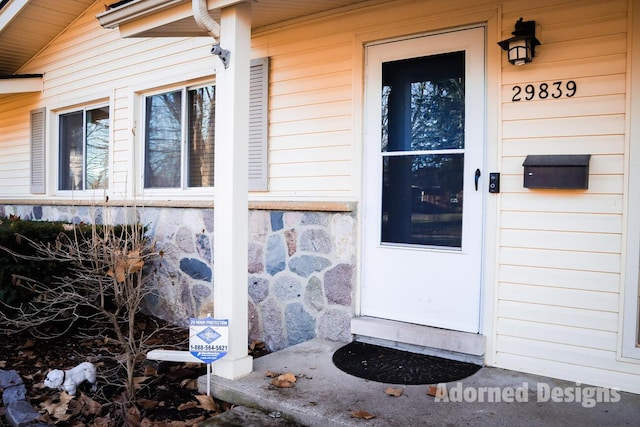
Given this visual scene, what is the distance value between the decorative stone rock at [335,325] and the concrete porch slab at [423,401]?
1.89 feet

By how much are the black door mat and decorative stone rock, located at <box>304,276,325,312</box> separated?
1.45 ft

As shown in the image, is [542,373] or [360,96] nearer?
[542,373]

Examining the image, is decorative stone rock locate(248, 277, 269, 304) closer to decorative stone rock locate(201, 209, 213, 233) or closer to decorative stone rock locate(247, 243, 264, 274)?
decorative stone rock locate(247, 243, 264, 274)

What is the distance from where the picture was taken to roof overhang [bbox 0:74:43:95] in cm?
659

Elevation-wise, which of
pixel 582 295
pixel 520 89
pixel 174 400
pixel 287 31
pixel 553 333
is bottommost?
pixel 174 400

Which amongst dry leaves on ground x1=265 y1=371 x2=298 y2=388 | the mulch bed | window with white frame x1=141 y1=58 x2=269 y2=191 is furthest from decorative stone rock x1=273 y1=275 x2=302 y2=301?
dry leaves on ground x1=265 y1=371 x2=298 y2=388

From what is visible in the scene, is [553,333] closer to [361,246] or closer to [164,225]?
[361,246]

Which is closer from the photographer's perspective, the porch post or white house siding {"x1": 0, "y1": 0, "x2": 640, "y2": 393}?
white house siding {"x1": 0, "y1": 0, "x2": 640, "y2": 393}

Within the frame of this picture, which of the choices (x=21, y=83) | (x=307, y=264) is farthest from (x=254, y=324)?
(x=21, y=83)

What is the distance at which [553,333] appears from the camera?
3102 mm

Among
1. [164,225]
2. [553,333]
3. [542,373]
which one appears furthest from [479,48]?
[164,225]

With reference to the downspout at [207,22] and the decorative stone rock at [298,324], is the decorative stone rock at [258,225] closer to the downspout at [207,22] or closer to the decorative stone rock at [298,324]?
the decorative stone rock at [298,324]

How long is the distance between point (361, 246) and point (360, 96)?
1120 mm

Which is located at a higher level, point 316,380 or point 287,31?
point 287,31
